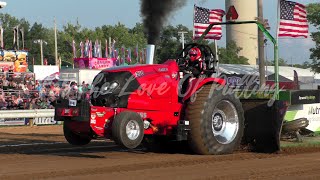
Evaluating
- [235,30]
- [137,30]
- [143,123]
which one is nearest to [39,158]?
[143,123]

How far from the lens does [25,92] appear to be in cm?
2361

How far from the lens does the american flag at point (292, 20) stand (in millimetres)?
17594

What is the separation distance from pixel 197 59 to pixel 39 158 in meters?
3.16

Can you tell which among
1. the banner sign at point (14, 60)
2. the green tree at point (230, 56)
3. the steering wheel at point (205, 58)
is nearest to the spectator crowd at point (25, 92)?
the banner sign at point (14, 60)

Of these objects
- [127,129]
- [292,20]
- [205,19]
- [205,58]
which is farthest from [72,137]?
[205,19]

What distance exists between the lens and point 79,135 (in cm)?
977

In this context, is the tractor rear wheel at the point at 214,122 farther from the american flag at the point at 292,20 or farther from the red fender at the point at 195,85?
the american flag at the point at 292,20

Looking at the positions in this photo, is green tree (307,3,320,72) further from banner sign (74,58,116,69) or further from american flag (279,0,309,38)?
american flag (279,0,309,38)

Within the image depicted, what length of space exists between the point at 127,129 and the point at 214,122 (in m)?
1.82

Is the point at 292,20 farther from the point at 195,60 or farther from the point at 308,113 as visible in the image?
the point at 195,60

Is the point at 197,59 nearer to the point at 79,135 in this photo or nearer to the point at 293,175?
the point at 79,135

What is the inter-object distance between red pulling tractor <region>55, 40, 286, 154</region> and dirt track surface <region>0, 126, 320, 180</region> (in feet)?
1.16

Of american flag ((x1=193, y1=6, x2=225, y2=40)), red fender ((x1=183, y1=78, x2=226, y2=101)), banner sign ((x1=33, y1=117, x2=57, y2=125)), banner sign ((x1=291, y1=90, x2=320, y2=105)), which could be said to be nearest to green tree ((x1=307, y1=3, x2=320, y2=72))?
american flag ((x1=193, y1=6, x2=225, y2=40))

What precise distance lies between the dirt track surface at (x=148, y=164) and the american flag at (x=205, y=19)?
401 inches
